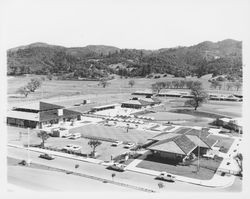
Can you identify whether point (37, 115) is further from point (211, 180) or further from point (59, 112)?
point (211, 180)

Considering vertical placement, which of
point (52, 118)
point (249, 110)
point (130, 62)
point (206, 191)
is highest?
point (130, 62)

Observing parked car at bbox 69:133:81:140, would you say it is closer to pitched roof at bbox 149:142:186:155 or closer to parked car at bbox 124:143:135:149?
parked car at bbox 124:143:135:149

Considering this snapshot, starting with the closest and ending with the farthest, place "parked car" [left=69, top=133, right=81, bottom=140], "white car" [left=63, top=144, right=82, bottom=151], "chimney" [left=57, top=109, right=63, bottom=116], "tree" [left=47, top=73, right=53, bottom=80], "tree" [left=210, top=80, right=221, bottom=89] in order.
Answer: "white car" [left=63, top=144, right=82, bottom=151]
"parked car" [left=69, top=133, right=81, bottom=140]
"chimney" [left=57, top=109, right=63, bottom=116]
"tree" [left=47, top=73, right=53, bottom=80]
"tree" [left=210, top=80, right=221, bottom=89]

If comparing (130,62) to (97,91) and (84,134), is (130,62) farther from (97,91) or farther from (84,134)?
(84,134)

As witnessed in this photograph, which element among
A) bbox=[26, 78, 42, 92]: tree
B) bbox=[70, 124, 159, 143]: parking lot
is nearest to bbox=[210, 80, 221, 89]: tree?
bbox=[26, 78, 42, 92]: tree

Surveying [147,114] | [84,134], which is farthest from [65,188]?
[147,114]

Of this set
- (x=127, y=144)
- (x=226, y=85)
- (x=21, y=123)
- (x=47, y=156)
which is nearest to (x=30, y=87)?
(x=21, y=123)
